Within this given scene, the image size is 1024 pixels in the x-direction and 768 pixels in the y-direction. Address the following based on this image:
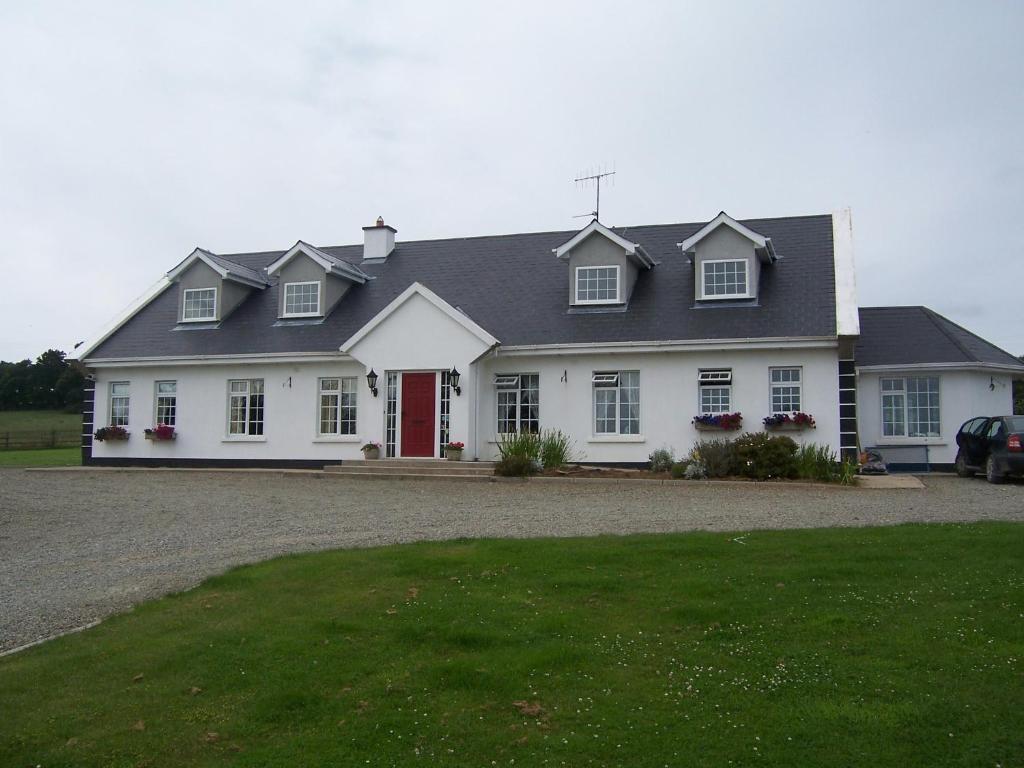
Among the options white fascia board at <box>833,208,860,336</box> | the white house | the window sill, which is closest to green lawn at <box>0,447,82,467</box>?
the white house

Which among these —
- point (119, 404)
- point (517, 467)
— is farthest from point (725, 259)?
point (119, 404)

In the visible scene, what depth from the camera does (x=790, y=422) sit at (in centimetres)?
2017

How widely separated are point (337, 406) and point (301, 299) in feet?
12.6

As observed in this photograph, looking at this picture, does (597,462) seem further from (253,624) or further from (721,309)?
(253,624)

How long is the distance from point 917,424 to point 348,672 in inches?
784

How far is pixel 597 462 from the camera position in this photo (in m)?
21.6

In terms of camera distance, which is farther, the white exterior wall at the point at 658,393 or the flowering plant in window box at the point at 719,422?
the flowering plant in window box at the point at 719,422

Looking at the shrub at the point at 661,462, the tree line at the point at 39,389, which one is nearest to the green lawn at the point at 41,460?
the shrub at the point at 661,462

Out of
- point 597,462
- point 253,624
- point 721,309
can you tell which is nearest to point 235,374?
point 597,462

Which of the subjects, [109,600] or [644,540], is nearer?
[109,600]

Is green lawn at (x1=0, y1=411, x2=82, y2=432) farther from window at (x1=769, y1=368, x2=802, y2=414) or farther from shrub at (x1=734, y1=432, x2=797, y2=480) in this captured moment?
shrub at (x1=734, y1=432, x2=797, y2=480)

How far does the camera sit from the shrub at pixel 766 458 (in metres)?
17.9

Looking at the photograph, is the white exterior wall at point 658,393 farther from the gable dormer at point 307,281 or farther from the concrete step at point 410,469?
the gable dormer at point 307,281

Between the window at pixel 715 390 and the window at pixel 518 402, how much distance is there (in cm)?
395
